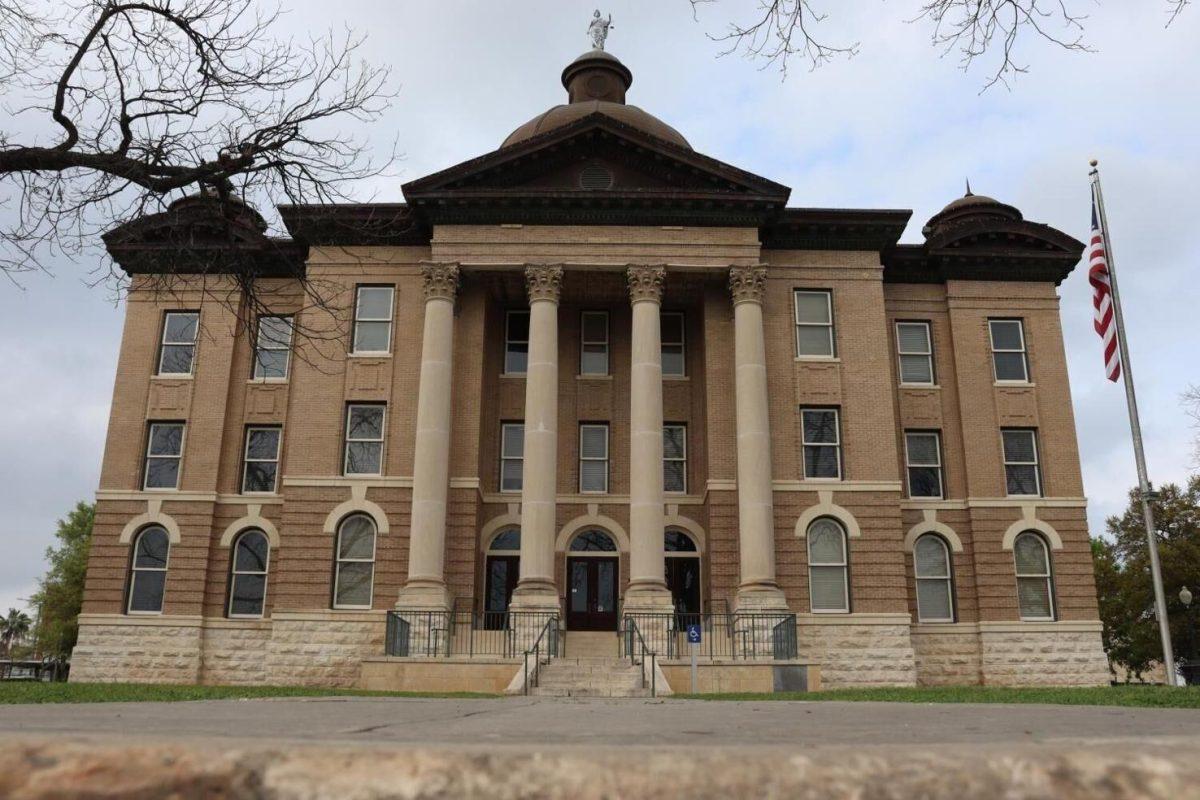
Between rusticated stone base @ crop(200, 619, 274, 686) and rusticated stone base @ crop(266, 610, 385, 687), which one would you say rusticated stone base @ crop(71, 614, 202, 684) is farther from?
rusticated stone base @ crop(266, 610, 385, 687)

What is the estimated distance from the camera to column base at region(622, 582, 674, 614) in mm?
25016

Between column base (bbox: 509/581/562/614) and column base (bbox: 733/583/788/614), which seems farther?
A: column base (bbox: 733/583/788/614)

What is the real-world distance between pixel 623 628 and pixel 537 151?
13.5 meters

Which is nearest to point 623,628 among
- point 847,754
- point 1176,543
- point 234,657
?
point 234,657

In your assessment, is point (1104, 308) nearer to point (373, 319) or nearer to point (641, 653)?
point (641, 653)

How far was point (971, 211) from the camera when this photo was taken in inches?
1288

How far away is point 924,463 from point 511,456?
40.4ft

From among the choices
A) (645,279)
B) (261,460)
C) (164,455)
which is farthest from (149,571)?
(645,279)

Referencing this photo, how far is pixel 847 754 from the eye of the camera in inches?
44.9

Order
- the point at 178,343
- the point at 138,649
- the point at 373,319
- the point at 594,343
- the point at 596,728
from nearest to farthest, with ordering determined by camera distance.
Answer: the point at 596,728 < the point at 138,649 < the point at 373,319 < the point at 178,343 < the point at 594,343

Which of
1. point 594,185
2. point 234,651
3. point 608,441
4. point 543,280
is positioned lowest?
point 234,651

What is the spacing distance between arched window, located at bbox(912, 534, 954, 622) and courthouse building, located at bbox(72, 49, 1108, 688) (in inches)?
4.6

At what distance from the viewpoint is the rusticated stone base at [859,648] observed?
2602 centimetres

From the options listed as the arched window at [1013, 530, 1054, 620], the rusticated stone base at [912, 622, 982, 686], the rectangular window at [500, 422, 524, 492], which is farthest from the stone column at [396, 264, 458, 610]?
the arched window at [1013, 530, 1054, 620]
